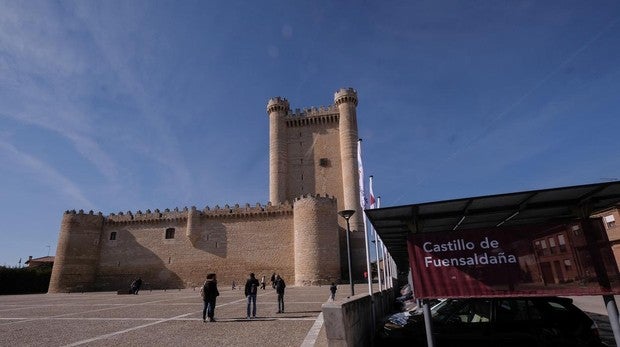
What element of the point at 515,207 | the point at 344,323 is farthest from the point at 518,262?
the point at 344,323

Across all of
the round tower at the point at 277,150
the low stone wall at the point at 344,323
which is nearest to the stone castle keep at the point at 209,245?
the round tower at the point at 277,150

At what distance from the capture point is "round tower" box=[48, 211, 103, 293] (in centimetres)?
3484

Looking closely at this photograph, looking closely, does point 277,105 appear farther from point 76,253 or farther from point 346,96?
point 76,253

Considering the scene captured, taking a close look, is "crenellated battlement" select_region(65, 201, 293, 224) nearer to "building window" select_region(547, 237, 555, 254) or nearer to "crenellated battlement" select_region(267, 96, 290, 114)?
"crenellated battlement" select_region(267, 96, 290, 114)

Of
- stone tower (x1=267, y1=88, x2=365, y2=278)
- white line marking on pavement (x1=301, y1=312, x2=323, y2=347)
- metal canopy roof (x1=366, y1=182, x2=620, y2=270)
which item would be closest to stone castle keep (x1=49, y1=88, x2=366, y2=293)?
stone tower (x1=267, y1=88, x2=365, y2=278)

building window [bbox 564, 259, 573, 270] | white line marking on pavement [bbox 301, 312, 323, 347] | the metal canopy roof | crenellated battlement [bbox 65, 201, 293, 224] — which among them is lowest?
white line marking on pavement [bbox 301, 312, 323, 347]

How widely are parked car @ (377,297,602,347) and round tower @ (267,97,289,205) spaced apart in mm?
36716

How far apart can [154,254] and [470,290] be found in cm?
3763

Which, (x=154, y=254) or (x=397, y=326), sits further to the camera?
(x=154, y=254)

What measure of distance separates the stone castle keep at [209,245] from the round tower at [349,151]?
0.56ft

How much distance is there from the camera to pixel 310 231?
107 feet

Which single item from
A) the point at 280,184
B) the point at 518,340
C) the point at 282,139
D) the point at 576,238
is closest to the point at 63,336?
the point at 518,340

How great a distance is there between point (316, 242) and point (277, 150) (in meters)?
16.0

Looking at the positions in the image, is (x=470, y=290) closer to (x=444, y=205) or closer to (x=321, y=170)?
(x=444, y=205)
